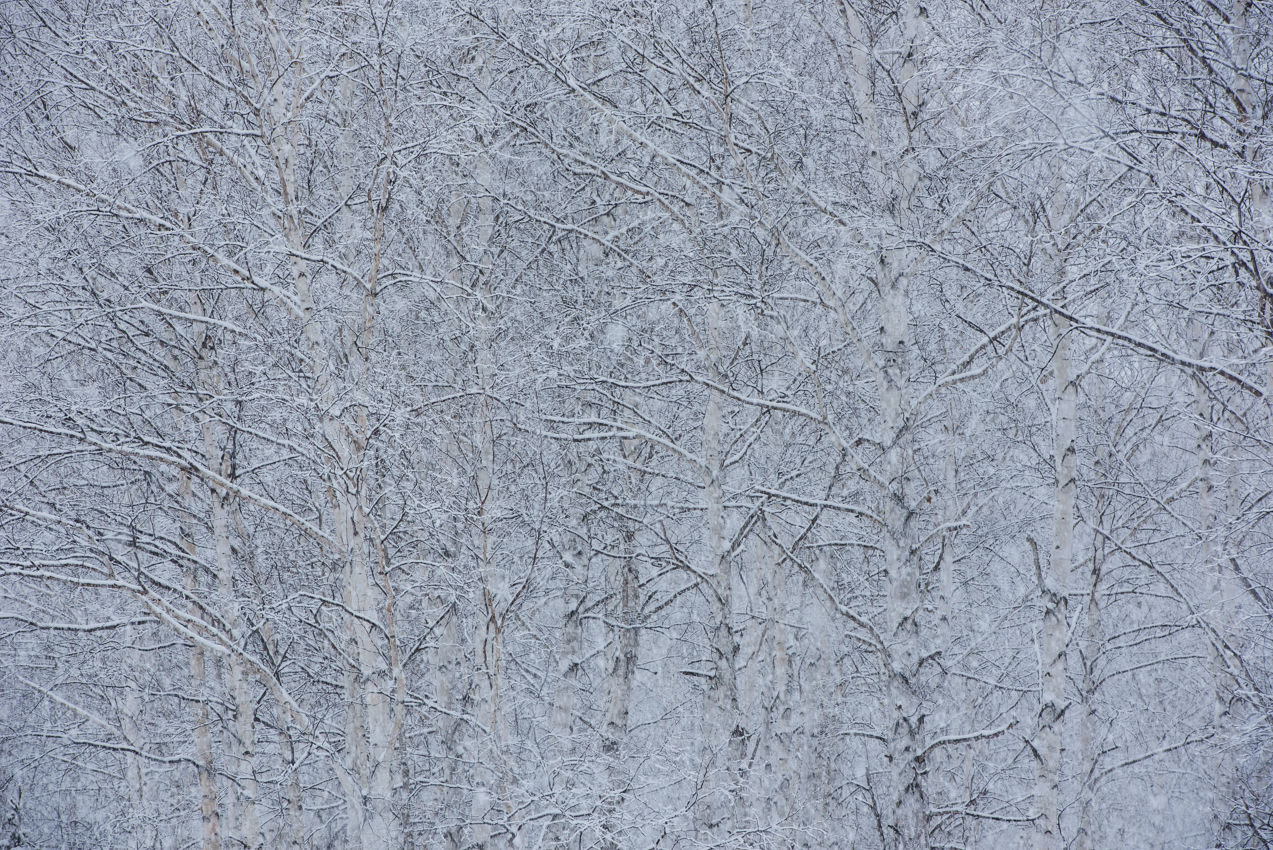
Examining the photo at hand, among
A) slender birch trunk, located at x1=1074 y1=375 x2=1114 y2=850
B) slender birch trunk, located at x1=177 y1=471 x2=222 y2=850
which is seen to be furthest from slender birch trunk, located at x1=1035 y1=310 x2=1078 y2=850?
slender birch trunk, located at x1=177 y1=471 x2=222 y2=850

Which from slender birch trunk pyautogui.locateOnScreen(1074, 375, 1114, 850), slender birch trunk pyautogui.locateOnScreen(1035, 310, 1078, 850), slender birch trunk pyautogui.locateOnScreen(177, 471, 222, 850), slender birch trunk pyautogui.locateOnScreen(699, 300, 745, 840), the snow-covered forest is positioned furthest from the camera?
slender birch trunk pyautogui.locateOnScreen(1074, 375, 1114, 850)

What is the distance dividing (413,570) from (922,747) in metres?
5.04

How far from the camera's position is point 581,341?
725 cm

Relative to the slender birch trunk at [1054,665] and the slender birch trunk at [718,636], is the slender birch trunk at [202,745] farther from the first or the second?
the slender birch trunk at [1054,665]

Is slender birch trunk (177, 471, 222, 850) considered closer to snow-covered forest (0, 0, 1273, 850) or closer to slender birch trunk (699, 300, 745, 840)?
snow-covered forest (0, 0, 1273, 850)

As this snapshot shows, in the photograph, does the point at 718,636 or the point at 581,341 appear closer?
the point at 581,341

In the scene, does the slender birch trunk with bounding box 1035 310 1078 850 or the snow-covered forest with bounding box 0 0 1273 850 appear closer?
the snow-covered forest with bounding box 0 0 1273 850

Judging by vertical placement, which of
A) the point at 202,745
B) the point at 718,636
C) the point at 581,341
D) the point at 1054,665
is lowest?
the point at 202,745

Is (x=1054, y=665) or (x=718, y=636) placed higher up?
(x=718, y=636)

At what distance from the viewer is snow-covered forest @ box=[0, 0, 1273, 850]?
6.23 m

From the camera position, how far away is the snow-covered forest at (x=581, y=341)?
6230mm

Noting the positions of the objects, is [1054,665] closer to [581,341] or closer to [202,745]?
[581,341]

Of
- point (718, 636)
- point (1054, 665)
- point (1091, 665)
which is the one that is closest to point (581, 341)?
point (718, 636)

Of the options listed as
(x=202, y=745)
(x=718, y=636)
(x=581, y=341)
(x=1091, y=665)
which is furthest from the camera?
(x=1091, y=665)
